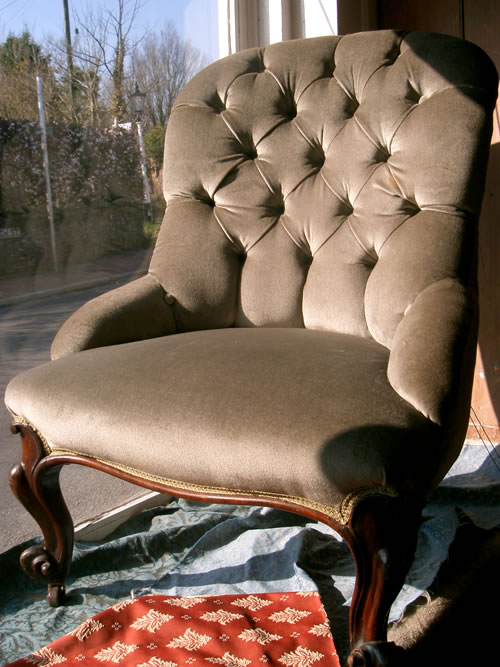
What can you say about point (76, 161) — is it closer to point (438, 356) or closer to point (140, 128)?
point (140, 128)

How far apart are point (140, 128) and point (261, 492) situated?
3.68 feet

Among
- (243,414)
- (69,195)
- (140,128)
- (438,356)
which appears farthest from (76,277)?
(438,356)

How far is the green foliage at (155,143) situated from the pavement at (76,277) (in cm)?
24

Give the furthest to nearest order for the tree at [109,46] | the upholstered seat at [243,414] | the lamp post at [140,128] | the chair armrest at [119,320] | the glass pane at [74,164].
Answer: the lamp post at [140,128], the tree at [109,46], the glass pane at [74,164], the chair armrest at [119,320], the upholstered seat at [243,414]

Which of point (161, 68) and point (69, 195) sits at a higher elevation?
point (161, 68)

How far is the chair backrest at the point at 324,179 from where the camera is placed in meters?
1.39

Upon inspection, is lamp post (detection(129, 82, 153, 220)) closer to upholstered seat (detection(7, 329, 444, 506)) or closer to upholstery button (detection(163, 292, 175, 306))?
upholstery button (detection(163, 292, 175, 306))

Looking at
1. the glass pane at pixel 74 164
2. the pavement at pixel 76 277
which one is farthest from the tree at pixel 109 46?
the pavement at pixel 76 277

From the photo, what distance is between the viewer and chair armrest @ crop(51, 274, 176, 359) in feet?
4.48

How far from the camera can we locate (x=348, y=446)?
92 centimetres

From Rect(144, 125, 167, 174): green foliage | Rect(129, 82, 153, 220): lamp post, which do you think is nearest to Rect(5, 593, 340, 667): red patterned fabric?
Rect(129, 82, 153, 220): lamp post

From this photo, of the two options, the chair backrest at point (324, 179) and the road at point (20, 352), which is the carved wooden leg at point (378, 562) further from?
the road at point (20, 352)

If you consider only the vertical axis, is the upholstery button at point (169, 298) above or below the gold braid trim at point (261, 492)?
above

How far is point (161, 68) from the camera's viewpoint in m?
1.85
